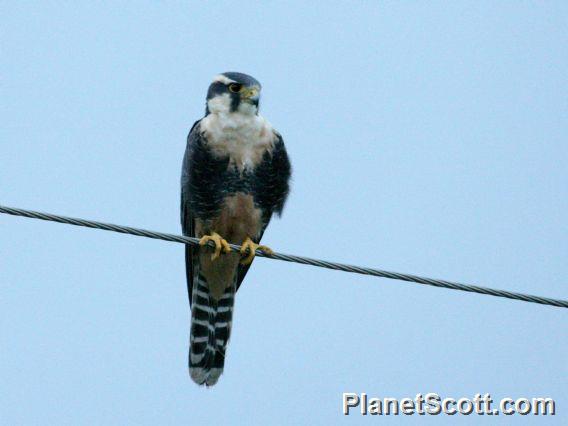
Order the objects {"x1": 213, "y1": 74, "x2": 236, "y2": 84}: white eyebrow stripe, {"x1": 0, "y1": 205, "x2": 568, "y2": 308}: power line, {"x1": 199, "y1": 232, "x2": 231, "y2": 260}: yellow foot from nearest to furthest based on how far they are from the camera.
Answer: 1. {"x1": 0, "y1": 205, "x2": 568, "y2": 308}: power line
2. {"x1": 199, "y1": 232, "x2": 231, "y2": 260}: yellow foot
3. {"x1": 213, "y1": 74, "x2": 236, "y2": 84}: white eyebrow stripe

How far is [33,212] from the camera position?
4.16m

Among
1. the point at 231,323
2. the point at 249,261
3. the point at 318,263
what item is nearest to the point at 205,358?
the point at 231,323

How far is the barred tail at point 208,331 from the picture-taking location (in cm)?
666

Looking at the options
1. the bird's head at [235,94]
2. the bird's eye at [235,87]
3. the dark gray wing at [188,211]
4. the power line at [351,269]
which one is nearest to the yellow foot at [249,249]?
the dark gray wing at [188,211]

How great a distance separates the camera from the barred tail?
666cm

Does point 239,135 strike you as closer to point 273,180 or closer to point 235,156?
point 235,156

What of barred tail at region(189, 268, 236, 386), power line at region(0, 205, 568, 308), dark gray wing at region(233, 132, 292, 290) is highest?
dark gray wing at region(233, 132, 292, 290)

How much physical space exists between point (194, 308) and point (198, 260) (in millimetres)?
327

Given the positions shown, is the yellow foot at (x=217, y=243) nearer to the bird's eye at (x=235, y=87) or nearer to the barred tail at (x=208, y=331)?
the barred tail at (x=208, y=331)

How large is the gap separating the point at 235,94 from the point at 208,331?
1565 millimetres

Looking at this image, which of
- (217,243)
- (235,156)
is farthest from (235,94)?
(217,243)

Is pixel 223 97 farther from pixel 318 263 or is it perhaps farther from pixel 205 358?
pixel 318 263

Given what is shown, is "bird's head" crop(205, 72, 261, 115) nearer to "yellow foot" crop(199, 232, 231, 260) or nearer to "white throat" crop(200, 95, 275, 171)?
"white throat" crop(200, 95, 275, 171)

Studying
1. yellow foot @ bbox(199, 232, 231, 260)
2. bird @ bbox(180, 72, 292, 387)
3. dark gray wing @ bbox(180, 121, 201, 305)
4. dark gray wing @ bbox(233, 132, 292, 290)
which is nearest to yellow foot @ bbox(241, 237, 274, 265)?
bird @ bbox(180, 72, 292, 387)
